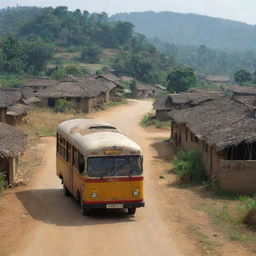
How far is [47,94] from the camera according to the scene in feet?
199

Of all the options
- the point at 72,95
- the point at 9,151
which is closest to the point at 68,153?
the point at 9,151

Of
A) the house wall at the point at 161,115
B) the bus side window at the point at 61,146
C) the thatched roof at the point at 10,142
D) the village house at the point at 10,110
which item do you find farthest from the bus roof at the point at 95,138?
the house wall at the point at 161,115

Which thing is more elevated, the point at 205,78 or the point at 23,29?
the point at 23,29

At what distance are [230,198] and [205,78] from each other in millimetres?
131197

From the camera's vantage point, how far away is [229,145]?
76.1 feet

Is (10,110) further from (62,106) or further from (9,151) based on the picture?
(9,151)

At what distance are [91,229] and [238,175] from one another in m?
7.91

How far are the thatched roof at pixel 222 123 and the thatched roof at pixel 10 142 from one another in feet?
27.6

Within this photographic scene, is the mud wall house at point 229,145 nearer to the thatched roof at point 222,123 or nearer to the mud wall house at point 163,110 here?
the thatched roof at point 222,123

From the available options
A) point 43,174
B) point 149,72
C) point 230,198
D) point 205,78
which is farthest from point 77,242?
point 205,78

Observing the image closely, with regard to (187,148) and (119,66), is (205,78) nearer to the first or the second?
(119,66)

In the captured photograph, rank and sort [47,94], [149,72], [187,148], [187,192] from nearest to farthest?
[187,192]
[187,148]
[47,94]
[149,72]

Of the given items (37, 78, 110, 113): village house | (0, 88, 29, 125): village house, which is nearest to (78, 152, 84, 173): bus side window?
(0, 88, 29, 125): village house

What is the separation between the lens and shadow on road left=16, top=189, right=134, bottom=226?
62.1ft
